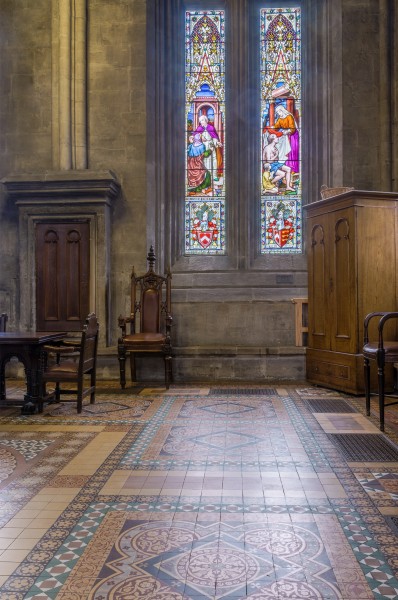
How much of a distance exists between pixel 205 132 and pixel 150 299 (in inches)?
112

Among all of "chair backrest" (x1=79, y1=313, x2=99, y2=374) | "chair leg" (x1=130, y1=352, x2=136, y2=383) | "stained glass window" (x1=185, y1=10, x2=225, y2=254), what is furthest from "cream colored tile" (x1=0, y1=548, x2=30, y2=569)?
"stained glass window" (x1=185, y1=10, x2=225, y2=254)

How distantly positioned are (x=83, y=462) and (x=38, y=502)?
760 mm

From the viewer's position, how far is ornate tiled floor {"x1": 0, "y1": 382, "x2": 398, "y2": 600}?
7.55 feet

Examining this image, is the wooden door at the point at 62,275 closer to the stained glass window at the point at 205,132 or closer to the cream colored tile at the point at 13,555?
the stained glass window at the point at 205,132

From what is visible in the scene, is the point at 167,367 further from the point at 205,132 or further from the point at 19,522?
the point at 19,522

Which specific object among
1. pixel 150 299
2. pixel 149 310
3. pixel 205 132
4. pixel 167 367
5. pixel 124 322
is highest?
pixel 205 132

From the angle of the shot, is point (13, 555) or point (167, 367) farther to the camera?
point (167, 367)

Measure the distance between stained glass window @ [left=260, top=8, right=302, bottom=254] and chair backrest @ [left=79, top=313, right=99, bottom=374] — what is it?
365 cm

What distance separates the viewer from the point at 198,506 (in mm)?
3104

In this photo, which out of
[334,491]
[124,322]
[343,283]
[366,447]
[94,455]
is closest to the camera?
[334,491]

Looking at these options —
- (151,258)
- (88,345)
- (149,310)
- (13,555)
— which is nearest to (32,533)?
(13,555)

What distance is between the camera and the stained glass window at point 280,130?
8828mm

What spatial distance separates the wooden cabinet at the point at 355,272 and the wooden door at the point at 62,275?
126 inches

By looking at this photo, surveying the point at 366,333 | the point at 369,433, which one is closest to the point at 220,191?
the point at 366,333
